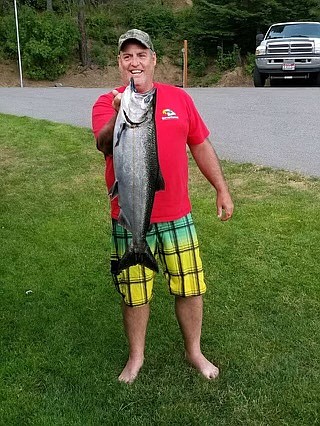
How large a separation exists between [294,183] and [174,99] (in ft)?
12.5

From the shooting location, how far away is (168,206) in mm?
2709

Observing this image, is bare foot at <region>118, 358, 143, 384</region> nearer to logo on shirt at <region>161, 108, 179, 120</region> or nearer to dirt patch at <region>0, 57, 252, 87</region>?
logo on shirt at <region>161, 108, 179, 120</region>

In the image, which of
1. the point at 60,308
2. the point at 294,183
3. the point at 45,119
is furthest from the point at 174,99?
the point at 45,119

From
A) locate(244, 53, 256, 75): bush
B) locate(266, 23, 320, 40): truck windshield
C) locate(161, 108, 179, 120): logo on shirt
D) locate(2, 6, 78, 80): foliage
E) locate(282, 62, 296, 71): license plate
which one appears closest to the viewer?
locate(161, 108, 179, 120): logo on shirt

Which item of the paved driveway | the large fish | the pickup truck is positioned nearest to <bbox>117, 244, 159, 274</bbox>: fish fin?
the large fish

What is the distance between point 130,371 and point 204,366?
39cm

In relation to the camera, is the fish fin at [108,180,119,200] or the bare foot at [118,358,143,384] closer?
the fish fin at [108,180,119,200]

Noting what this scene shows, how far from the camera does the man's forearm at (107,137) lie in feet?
7.79

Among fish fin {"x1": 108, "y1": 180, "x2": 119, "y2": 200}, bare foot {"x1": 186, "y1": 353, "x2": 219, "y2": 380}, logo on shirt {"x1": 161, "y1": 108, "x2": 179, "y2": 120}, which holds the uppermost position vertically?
logo on shirt {"x1": 161, "y1": 108, "x2": 179, "y2": 120}

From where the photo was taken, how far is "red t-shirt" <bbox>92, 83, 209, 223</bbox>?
101 inches

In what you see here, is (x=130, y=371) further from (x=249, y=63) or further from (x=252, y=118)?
(x=249, y=63)

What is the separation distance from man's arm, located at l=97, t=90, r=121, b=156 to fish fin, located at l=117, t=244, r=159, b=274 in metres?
0.45

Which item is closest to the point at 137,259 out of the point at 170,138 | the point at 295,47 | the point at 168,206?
the point at 168,206

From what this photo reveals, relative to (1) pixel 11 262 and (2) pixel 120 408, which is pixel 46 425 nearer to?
(2) pixel 120 408
